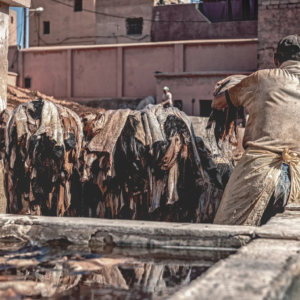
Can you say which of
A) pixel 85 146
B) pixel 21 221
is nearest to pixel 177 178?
pixel 85 146

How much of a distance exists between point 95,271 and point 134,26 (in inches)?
1051

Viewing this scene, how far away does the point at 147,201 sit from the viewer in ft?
18.1

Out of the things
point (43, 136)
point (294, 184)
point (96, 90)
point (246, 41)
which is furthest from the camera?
point (96, 90)

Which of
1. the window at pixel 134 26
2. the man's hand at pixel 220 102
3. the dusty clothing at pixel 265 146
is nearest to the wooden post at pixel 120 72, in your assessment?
the window at pixel 134 26

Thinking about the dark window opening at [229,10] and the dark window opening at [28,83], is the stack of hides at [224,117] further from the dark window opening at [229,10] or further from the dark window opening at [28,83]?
the dark window opening at [229,10]

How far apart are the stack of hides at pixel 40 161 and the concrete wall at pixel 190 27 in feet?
70.3

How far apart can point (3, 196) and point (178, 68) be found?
18504 millimetres

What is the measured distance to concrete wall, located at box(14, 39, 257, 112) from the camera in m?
22.9

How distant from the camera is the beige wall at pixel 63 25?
28.9 m

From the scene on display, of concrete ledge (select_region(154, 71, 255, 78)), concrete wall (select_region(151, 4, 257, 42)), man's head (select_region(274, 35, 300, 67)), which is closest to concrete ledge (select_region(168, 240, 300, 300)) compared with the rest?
man's head (select_region(274, 35, 300, 67))

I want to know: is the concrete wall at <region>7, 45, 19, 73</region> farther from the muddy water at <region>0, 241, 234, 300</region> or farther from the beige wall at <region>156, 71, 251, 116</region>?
the muddy water at <region>0, 241, 234, 300</region>

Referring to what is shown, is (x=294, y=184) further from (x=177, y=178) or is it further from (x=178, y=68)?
(x=178, y=68)

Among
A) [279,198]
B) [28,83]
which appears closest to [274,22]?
[28,83]

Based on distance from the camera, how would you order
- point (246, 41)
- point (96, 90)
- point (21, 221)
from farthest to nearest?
point (96, 90)
point (246, 41)
point (21, 221)
